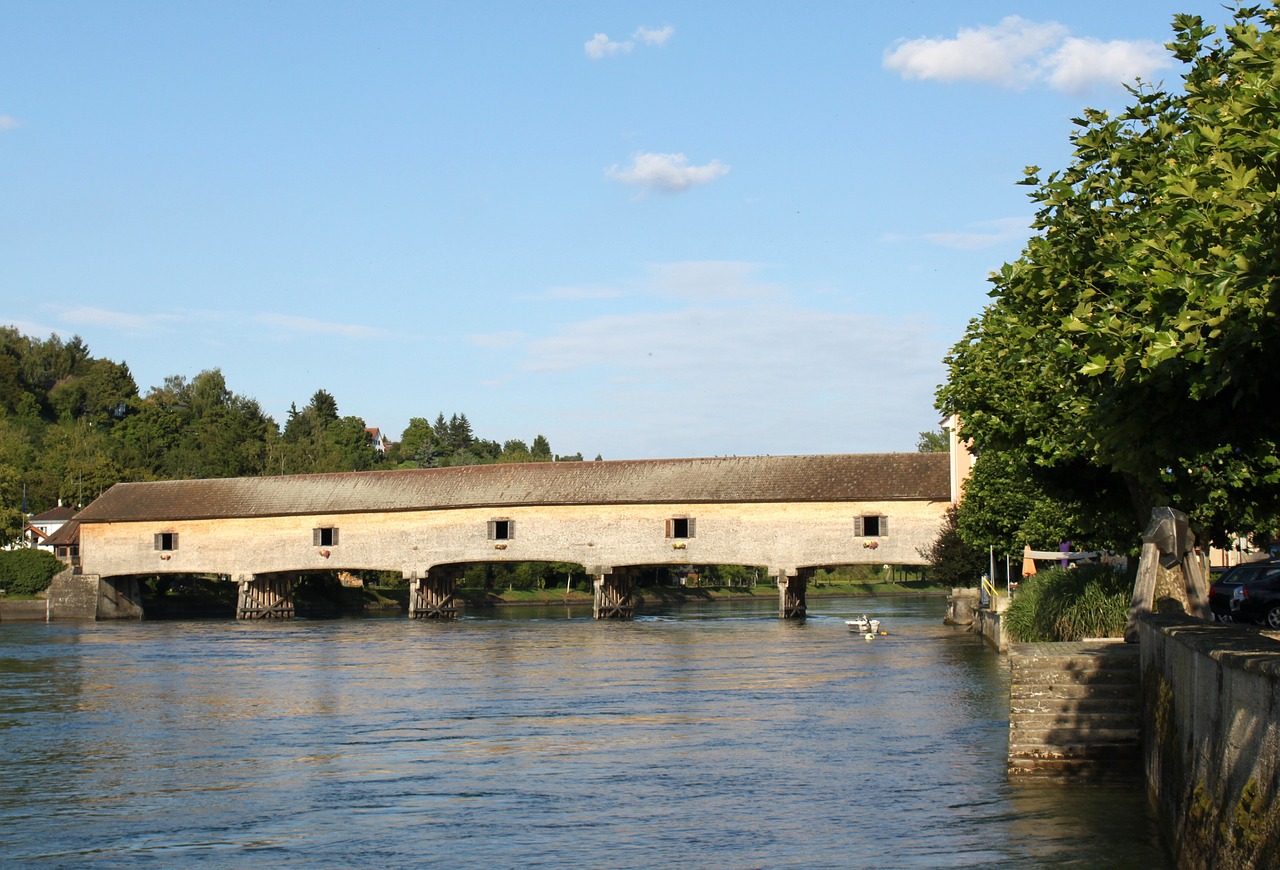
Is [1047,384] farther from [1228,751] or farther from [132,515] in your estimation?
[132,515]

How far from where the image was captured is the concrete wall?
7105 mm

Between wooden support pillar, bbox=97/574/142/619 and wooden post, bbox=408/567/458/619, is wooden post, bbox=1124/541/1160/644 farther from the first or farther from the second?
wooden support pillar, bbox=97/574/142/619

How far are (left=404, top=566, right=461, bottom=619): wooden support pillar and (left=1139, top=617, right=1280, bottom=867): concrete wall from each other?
149 ft

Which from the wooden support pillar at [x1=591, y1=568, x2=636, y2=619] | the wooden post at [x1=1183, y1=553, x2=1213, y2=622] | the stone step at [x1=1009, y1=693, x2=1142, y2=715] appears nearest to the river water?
the stone step at [x1=1009, y1=693, x2=1142, y2=715]

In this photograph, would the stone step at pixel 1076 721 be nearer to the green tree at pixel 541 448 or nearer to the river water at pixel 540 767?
the river water at pixel 540 767

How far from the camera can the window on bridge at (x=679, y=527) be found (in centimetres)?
5256

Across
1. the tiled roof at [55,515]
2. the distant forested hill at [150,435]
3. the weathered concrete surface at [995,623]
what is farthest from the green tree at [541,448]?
the weathered concrete surface at [995,623]

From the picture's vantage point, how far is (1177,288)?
934 centimetres

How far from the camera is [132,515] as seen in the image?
60.0 metres

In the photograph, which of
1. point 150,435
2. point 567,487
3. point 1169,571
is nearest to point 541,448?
point 150,435

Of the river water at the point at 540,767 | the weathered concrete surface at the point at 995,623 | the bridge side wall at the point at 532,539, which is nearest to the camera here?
the river water at the point at 540,767

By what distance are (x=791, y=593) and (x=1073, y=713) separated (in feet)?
126

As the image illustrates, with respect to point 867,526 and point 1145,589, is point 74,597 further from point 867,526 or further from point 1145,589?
point 1145,589

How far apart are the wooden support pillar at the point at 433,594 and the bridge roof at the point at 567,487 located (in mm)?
3103
